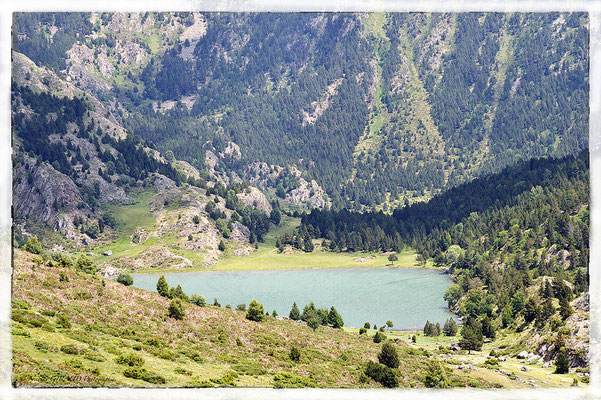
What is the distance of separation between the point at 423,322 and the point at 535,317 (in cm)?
4875

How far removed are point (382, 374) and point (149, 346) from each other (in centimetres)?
2591

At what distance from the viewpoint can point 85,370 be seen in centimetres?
4906

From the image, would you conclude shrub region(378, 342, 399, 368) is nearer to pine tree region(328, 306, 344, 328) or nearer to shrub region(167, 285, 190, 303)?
shrub region(167, 285, 190, 303)

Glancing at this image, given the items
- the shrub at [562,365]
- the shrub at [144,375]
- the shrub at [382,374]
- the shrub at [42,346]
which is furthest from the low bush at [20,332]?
the shrub at [562,365]

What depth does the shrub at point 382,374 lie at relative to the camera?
67.6m

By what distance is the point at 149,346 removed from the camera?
2606 inches

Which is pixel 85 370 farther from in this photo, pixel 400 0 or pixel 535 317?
pixel 535 317

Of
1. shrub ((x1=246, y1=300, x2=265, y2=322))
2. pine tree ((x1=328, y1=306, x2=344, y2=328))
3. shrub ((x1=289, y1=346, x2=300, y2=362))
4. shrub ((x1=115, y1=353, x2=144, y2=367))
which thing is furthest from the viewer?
pine tree ((x1=328, y1=306, x2=344, y2=328))

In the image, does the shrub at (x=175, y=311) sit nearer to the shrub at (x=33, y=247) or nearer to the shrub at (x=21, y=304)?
the shrub at (x=21, y=304)

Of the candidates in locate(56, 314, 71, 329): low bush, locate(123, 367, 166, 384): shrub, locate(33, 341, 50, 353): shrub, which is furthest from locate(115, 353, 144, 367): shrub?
locate(56, 314, 71, 329): low bush

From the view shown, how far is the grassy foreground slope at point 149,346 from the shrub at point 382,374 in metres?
1.23

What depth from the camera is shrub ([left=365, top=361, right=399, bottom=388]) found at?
67.6m

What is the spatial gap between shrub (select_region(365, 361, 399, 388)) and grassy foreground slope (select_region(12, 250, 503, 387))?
48.3 inches

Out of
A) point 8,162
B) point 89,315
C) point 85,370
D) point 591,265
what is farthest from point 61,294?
point 591,265
